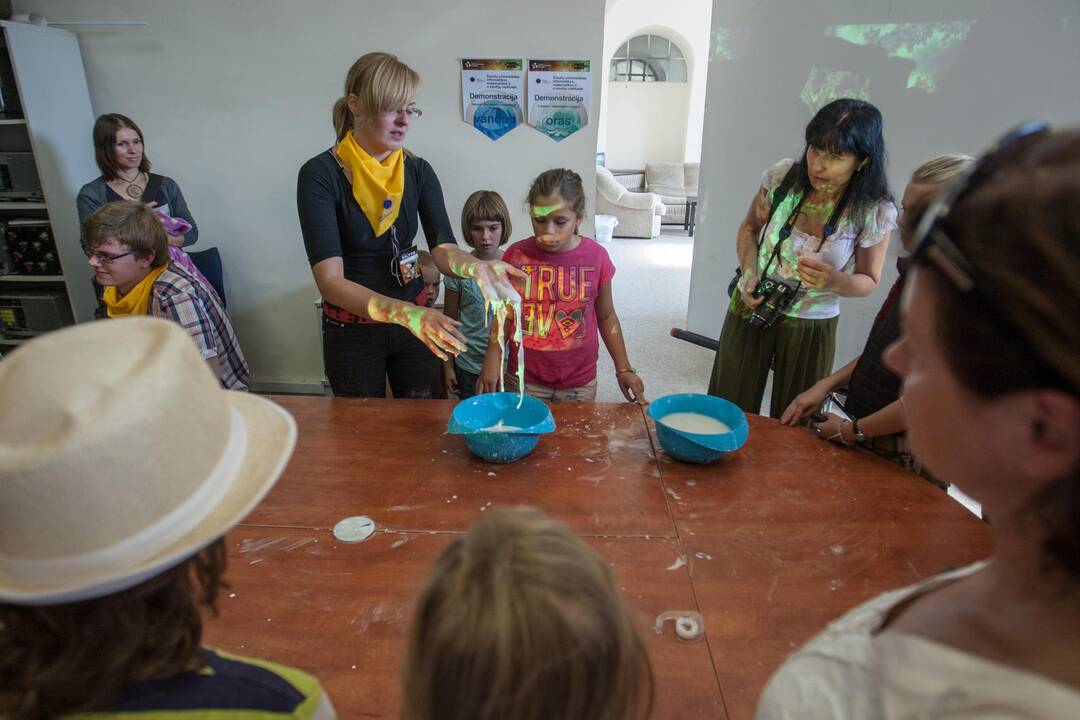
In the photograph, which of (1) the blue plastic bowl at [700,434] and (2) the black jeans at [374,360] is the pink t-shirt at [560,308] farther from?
(1) the blue plastic bowl at [700,434]

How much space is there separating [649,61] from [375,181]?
1004 cm

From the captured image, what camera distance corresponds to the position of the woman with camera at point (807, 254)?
198cm

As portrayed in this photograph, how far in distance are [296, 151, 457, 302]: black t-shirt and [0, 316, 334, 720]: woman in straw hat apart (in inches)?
50.7

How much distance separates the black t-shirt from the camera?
1871 mm

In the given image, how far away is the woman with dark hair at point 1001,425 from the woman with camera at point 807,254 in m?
1.67

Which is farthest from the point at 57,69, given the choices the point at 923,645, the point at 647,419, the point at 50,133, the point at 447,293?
the point at 923,645

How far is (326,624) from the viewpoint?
105 centimetres

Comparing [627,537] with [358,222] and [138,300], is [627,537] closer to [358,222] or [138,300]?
[358,222]

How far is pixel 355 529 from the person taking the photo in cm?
130

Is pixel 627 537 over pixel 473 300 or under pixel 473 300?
under

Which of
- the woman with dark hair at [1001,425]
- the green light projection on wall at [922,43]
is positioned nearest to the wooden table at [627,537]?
the woman with dark hair at [1001,425]

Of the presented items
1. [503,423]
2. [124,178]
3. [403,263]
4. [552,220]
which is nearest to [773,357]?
[552,220]

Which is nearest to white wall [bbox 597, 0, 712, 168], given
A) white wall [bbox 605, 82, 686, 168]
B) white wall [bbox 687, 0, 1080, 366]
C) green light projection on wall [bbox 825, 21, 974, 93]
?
white wall [bbox 605, 82, 686, 168]

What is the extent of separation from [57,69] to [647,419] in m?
3.50
